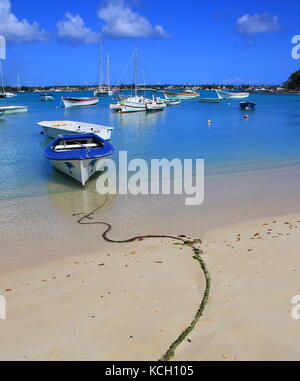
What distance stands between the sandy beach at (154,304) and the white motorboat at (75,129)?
41.1 feet

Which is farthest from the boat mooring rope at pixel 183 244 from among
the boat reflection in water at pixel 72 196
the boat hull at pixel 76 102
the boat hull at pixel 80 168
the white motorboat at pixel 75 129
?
the boat hull at pixel 76 102

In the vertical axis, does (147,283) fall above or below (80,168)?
below

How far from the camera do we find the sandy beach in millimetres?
4414

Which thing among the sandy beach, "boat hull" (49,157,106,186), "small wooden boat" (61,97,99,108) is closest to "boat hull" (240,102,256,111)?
"small wooden boat" (61,97,99,108)

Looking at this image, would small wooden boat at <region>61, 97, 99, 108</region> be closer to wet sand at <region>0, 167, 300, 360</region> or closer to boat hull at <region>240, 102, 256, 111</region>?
boat hull at <region>240, 102, 256, 111</region>

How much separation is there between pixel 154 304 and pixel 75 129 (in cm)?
1674

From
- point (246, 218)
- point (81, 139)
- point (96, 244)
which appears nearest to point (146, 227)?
point (96, 244)

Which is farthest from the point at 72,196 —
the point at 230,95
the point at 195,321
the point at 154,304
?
the point at 230,95

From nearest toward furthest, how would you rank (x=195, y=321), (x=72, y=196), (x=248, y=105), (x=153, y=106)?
(x=195, y=321), (x=72, y=196), (x=153, y=106), (x=248, y=105)

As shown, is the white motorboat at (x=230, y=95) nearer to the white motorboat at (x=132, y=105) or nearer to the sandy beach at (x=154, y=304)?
the white motorboat at (x=132, y=105)

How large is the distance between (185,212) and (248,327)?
18.3 ft

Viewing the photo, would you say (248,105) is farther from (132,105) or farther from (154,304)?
(154,304)

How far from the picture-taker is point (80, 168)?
12.2 meters
